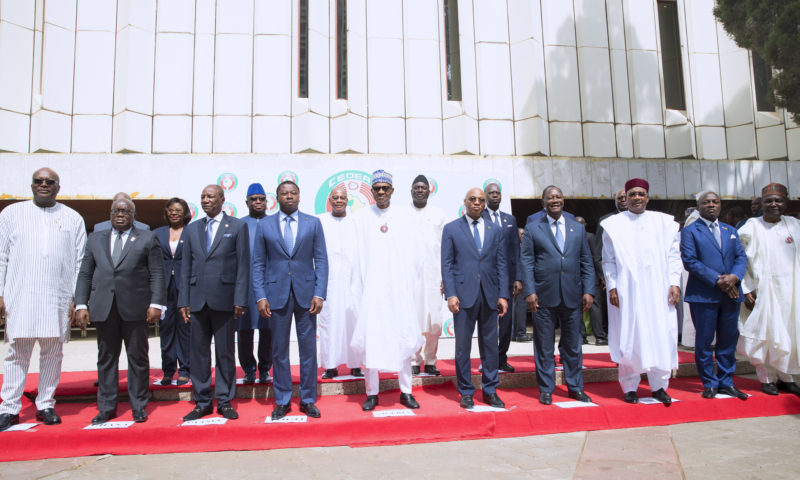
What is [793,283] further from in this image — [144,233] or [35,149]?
[35,149]

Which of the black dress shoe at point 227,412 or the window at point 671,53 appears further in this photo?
the window at point 671,53

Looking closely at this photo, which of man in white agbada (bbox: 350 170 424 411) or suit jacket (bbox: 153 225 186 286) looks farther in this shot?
suit jacket (bbox: 153 225 186 286)

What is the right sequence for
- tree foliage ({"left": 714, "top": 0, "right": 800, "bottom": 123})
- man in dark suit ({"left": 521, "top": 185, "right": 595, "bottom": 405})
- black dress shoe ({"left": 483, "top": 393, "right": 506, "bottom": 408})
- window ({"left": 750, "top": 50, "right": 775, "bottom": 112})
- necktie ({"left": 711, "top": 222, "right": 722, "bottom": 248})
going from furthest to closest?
window ({"left": 750, "top": 50, "right": 775, "bottom": 112}) → tree foliage ({"left": 714, "top": 0, "right": 800, "bottom": 123}) → necktie ({"left": 711, "top": 222, "right": 722, "bottom": 248}) → man in dark suit ({"left": 521, "top": 185, "right": 595, "bottom": 405}) → black dress shoe ({"left": 483, "top": 393, "right": 506, "bottom": 408})

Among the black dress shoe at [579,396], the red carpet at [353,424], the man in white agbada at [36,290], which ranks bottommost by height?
the red carpet at [353,424]

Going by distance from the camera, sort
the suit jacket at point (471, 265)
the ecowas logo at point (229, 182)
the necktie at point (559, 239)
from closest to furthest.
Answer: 1. the suit jacket at point (471, 265)
2. the necktie at point (559, 239)
3. the ecowas logo at point (229, 182)

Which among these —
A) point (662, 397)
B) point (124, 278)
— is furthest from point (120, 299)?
point (662, 397)

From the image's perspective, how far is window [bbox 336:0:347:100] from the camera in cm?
1024

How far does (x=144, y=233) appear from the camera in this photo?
425 centimetres

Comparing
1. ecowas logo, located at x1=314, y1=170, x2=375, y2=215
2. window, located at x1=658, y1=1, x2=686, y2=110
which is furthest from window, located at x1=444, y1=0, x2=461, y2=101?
window, located at x1=658, y1=1, x2=686, y2=110

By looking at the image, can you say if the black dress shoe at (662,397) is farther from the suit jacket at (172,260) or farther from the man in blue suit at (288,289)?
the suit jacket at (172,260)

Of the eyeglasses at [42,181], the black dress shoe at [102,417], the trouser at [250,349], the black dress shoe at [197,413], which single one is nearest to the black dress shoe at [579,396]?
the trouser at [250,349]

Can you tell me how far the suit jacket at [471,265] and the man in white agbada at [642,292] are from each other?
103 centimetres

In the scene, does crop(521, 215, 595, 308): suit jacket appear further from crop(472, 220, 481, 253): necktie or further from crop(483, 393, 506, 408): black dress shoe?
crop(483, 393, 506, 408): black dress shoe

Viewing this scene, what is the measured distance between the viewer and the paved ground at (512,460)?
3100 mm
